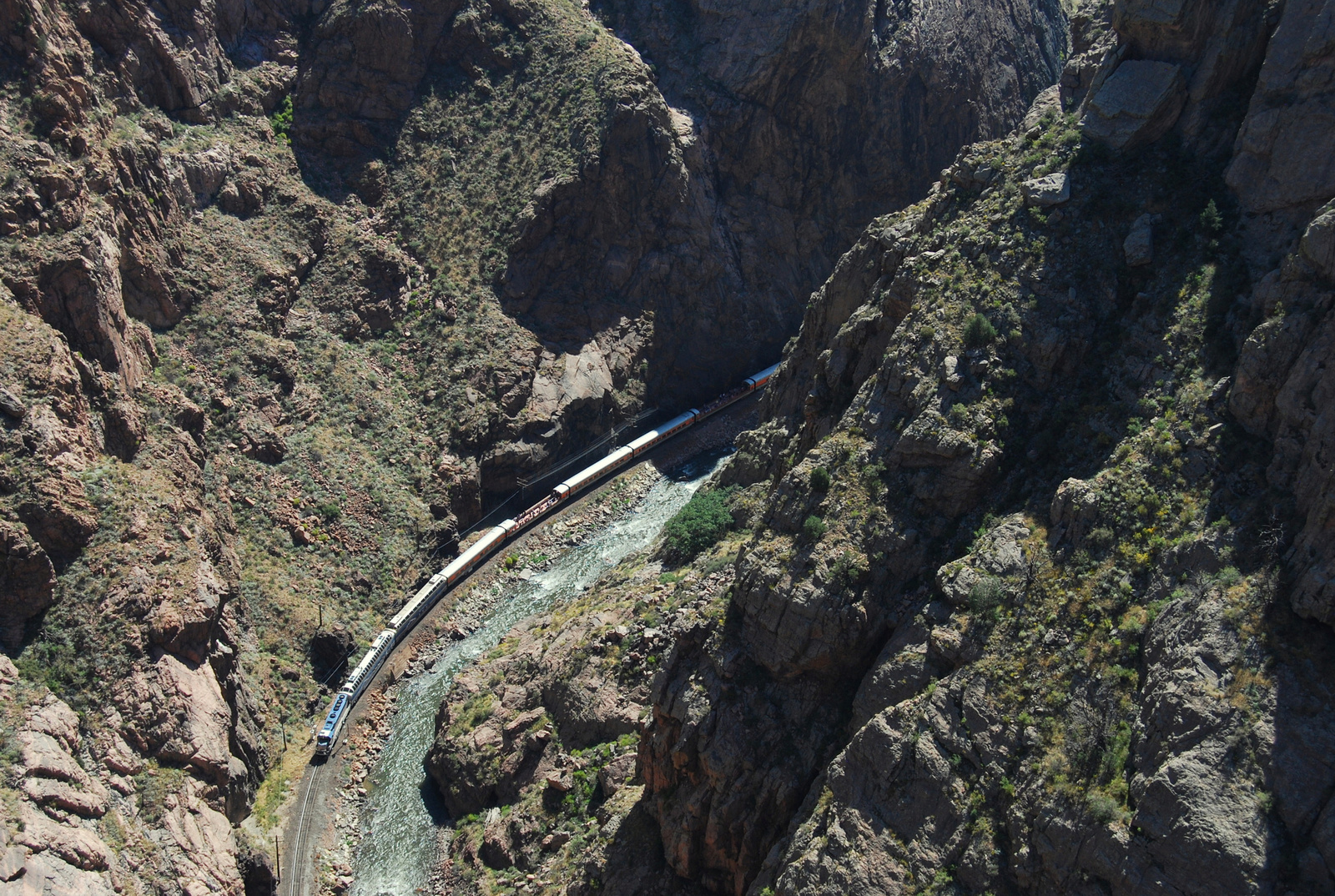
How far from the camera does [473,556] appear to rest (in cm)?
6469

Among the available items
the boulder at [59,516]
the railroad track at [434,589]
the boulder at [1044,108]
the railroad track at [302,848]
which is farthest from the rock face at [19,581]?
the boulder at [1044,108]

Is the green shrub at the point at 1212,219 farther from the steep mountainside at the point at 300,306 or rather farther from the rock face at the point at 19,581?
the rock face at the point at 19,581

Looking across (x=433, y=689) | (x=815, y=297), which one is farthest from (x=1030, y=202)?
(x=433, y=689)

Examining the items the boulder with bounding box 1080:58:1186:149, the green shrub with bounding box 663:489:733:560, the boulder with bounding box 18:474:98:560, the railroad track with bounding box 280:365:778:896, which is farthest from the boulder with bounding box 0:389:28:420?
the boulder with bounding box 1080:58:1186:149

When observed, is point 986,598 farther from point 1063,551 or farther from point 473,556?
point 473,556

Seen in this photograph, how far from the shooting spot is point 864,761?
94.6ft

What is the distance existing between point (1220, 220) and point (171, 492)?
156 feet

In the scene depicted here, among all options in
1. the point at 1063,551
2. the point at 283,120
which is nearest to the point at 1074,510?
the point at 1063,551

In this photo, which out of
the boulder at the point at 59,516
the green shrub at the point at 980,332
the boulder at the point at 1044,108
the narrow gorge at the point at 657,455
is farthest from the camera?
the boulder at the point at 59,516

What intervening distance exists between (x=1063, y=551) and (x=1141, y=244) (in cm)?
1149

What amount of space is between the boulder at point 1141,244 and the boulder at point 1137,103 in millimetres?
3746

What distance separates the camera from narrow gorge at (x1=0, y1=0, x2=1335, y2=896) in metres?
25.9

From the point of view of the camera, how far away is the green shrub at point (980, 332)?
33.9 m

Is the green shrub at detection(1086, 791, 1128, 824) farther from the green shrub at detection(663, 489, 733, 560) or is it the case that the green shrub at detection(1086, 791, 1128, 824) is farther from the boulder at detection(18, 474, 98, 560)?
the boulder at detection(18, 474, 98, 560)
